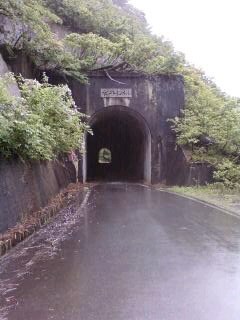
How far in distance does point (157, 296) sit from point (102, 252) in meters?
2.16

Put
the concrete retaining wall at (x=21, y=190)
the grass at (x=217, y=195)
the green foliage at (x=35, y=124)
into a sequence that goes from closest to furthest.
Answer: the concrete retaining wall at (x=21, y=190)
the green foliage at (x=35, y=124)
the grass at (x=217, y=195)

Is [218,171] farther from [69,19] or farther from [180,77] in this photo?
[69,19]

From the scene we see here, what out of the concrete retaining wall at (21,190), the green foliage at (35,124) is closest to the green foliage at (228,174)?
the green foliage at (35,124)

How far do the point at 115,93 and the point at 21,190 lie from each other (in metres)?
13.0

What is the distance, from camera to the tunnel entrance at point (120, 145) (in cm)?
2232

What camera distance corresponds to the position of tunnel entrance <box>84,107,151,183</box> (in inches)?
879

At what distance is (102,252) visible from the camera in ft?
21.9

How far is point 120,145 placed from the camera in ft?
110

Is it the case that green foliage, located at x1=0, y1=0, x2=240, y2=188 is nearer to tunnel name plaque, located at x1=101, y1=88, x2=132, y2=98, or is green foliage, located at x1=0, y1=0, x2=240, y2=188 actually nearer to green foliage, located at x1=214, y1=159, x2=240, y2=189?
green foliage, located at x1=214, y1=159, x2=240, y2=189

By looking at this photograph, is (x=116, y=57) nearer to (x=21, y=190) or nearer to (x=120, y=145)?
(x=120, y=145)

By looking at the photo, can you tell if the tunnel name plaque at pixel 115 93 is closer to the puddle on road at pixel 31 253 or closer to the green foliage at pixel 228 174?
the green foliage at pixel 228 174

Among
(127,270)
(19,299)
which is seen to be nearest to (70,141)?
(127,270)

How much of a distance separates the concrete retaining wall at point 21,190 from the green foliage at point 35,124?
291mm

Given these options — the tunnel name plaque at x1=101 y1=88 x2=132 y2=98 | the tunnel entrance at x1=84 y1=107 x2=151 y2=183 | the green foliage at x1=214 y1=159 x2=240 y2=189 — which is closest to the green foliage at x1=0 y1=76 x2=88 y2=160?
the green foliage at x1=214 y1=159 x2=240 y2=189
